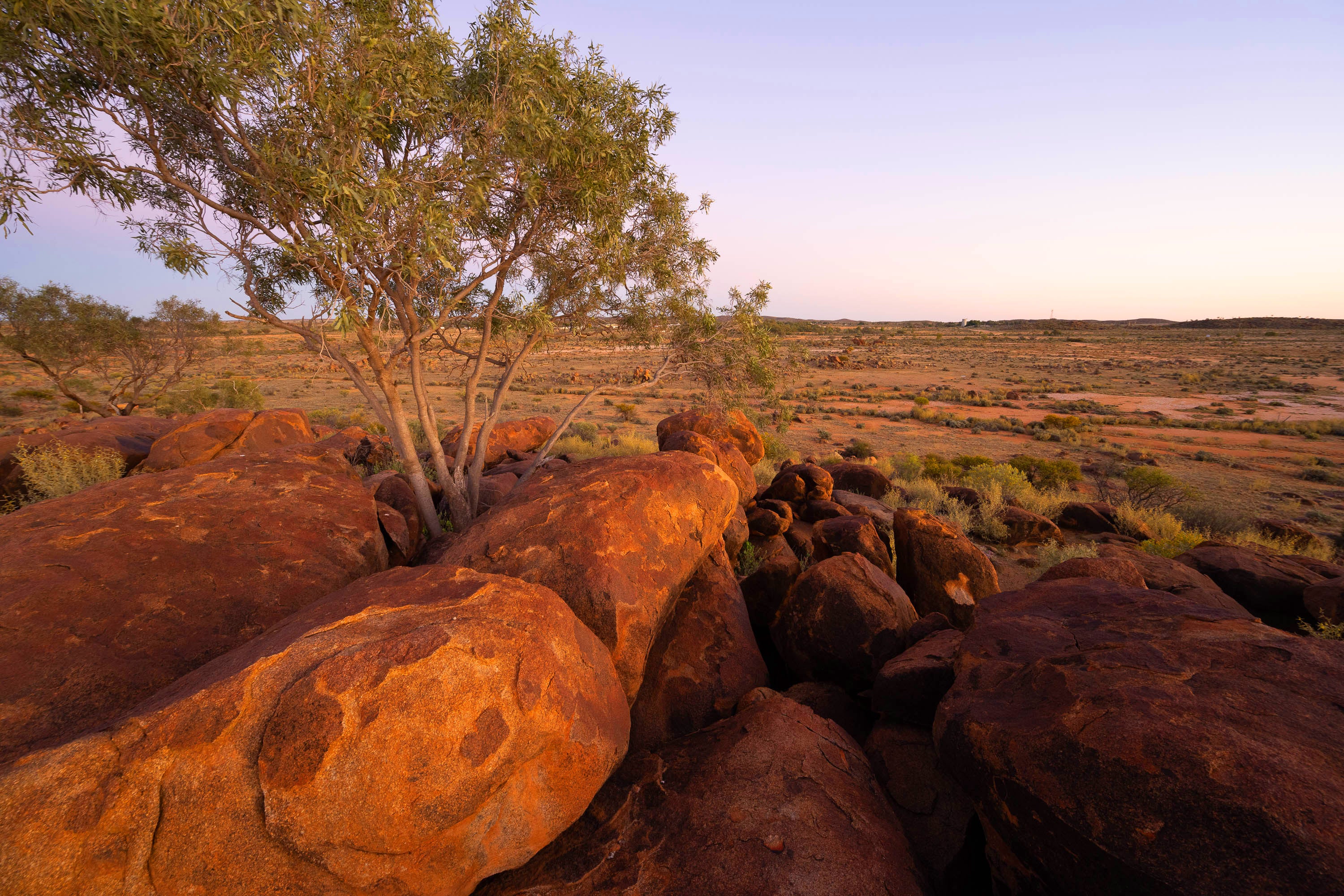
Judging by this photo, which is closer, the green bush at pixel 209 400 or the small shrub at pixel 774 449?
the small shrub at pixel 774 449

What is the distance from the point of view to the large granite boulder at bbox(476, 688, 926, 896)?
8.24ft

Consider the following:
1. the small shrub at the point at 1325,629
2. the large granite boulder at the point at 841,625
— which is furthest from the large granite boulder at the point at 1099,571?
the small shrub at the point at 1325,629

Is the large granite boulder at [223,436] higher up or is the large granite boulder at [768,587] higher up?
the large granite boulder at [223,436]

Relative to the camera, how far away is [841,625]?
15.5ft

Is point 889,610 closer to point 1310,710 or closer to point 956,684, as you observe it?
point 956,684

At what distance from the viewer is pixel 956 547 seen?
6188mm

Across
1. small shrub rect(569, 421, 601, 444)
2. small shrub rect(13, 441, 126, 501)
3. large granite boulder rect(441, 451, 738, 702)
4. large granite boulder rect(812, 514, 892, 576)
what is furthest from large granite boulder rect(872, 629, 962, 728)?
small shrub rect(569, 421, 601, 444)

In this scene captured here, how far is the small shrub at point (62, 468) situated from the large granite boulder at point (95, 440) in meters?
0.15

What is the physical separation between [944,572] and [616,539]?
410 cm

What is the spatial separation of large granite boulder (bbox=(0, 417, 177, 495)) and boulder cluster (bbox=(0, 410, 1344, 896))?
6.14m

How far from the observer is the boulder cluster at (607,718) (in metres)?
2.05

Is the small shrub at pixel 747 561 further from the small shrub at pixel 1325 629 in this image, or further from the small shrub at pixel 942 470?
the small shrub at pixel 942 470

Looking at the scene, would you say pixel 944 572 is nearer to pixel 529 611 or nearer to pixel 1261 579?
pixel 1261 579

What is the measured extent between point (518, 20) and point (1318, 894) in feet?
28.1
